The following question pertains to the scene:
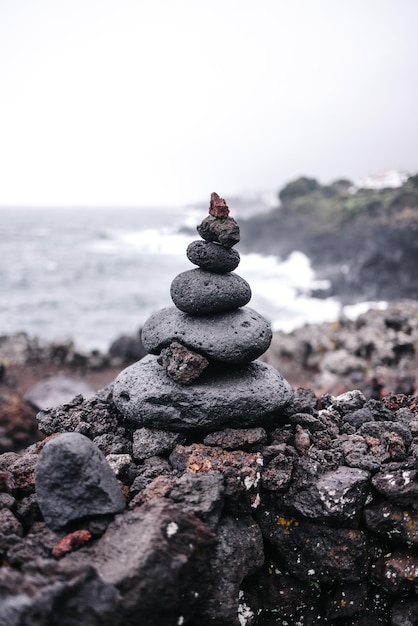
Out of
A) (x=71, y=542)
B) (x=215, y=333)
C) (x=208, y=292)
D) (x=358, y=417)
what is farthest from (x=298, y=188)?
(x=71, y=542)

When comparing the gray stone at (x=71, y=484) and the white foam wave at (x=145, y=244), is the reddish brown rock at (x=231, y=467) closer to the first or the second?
the gray stone at (x=71, y=484)

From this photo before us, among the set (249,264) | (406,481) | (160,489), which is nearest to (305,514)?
(406,481)

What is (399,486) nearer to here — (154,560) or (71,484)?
(154,560)

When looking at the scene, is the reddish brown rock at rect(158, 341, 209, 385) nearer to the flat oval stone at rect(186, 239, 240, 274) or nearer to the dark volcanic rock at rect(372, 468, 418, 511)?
the flat oval stone at rect(186, 239, 240, 274)

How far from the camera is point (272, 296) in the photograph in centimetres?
4659

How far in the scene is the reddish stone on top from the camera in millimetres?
6380

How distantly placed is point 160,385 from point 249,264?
5735cm

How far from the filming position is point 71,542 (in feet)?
15.2

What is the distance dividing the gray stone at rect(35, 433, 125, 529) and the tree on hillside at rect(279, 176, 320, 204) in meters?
65.8

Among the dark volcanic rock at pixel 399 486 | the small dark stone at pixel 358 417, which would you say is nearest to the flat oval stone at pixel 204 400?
the small dark stone at pixel 358 417

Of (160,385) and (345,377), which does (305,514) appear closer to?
(160,385)

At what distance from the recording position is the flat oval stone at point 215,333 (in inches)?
240

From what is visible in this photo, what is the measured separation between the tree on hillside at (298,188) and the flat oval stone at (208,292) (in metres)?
63.6

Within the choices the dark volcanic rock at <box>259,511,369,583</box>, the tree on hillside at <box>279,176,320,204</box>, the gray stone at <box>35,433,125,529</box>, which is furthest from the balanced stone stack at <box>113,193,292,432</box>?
the tree on hillside at <box>279,176,320,204</box>
